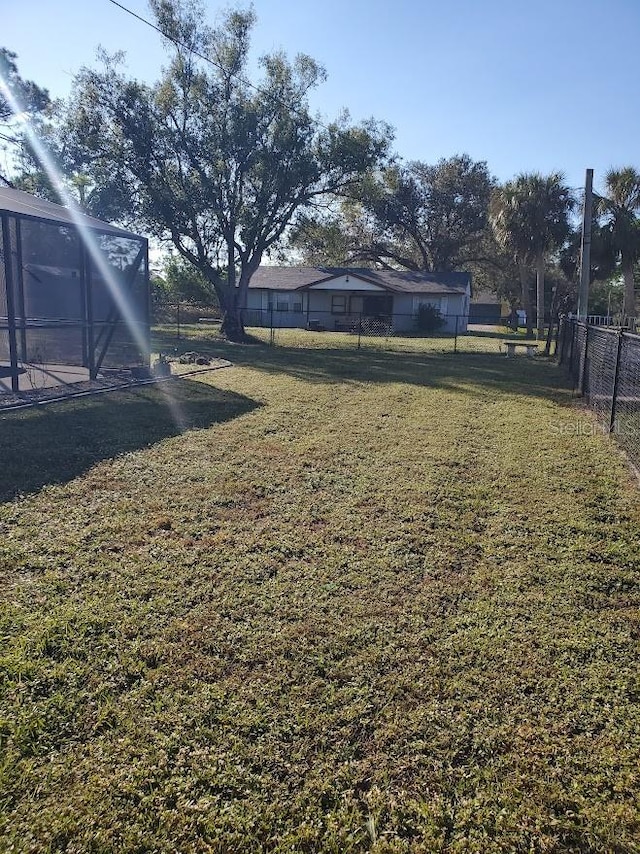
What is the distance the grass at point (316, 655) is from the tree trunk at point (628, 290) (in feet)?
81.2

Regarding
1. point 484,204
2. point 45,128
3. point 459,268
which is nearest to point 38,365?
point 45,128

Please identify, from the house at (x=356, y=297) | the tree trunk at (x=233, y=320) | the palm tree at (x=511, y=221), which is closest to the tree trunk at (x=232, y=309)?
the tree trunk at (x=233, y=320)

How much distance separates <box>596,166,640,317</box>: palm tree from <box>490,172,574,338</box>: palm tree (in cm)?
177

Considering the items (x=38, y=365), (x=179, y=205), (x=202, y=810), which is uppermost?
(x=179, y=205)

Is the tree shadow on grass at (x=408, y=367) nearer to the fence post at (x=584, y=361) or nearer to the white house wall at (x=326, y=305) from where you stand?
the fence post at (x=584, y=361)

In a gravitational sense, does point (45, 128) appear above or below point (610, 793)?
above

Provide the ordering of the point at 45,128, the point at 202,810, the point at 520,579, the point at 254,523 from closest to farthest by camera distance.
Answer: the point at 202,810
the point at 520,579
the point at 254,523
the point at 45,128

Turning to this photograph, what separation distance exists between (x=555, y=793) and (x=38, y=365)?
11.6 m

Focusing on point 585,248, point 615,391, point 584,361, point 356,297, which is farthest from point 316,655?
point 356,297

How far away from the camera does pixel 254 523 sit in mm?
4309

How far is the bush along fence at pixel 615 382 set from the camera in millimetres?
6445

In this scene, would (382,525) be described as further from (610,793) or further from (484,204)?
(484,204)

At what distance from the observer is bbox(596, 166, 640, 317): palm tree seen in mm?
27094

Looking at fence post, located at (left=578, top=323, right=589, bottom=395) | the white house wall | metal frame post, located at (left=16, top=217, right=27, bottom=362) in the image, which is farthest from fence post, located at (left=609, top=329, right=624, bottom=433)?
the white house wall
